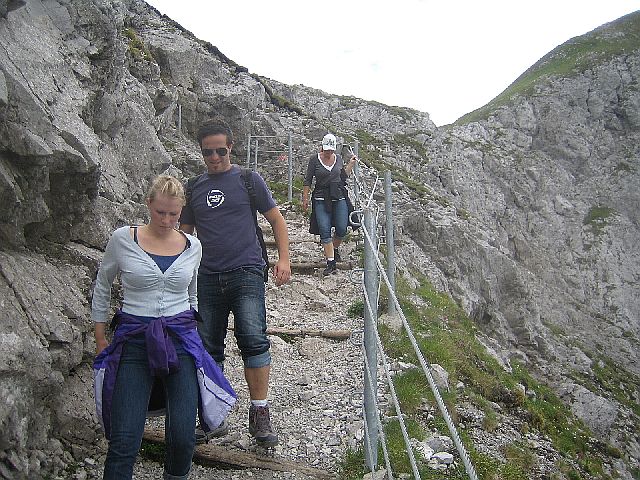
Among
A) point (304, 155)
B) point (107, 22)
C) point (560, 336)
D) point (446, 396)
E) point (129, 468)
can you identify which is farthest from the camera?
point (560, 336)

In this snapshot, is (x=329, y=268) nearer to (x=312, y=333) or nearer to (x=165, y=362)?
(x=312, y=333)

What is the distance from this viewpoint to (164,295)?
12.9 feet

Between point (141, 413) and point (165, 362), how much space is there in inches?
14.6

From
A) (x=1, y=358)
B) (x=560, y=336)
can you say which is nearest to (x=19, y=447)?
(x=1, y=358)

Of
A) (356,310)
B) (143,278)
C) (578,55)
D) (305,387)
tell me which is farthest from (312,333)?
(578,55)

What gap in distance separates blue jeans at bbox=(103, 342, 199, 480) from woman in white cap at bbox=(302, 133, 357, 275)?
7.51m

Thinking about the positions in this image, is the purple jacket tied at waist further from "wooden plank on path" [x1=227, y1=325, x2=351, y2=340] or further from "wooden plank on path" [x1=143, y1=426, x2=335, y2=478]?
"wooden plank on path" [x1=227, y1=325, x2=351, y2=340]

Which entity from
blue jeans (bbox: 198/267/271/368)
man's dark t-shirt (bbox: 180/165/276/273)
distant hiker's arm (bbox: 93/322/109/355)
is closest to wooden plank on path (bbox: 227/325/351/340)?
blue jeans (bbox: 198/267/271/368)

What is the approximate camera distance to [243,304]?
5.06 metres

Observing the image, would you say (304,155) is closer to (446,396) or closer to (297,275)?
(297,275)

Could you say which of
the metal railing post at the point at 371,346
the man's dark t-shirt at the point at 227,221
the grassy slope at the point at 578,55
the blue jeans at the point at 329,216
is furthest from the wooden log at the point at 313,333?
the grassy slope at the point at 578,55

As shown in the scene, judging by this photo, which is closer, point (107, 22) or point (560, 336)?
point (107, 22)

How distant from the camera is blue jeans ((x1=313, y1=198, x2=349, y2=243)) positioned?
11242 mm

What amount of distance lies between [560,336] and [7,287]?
26158 millimetres
